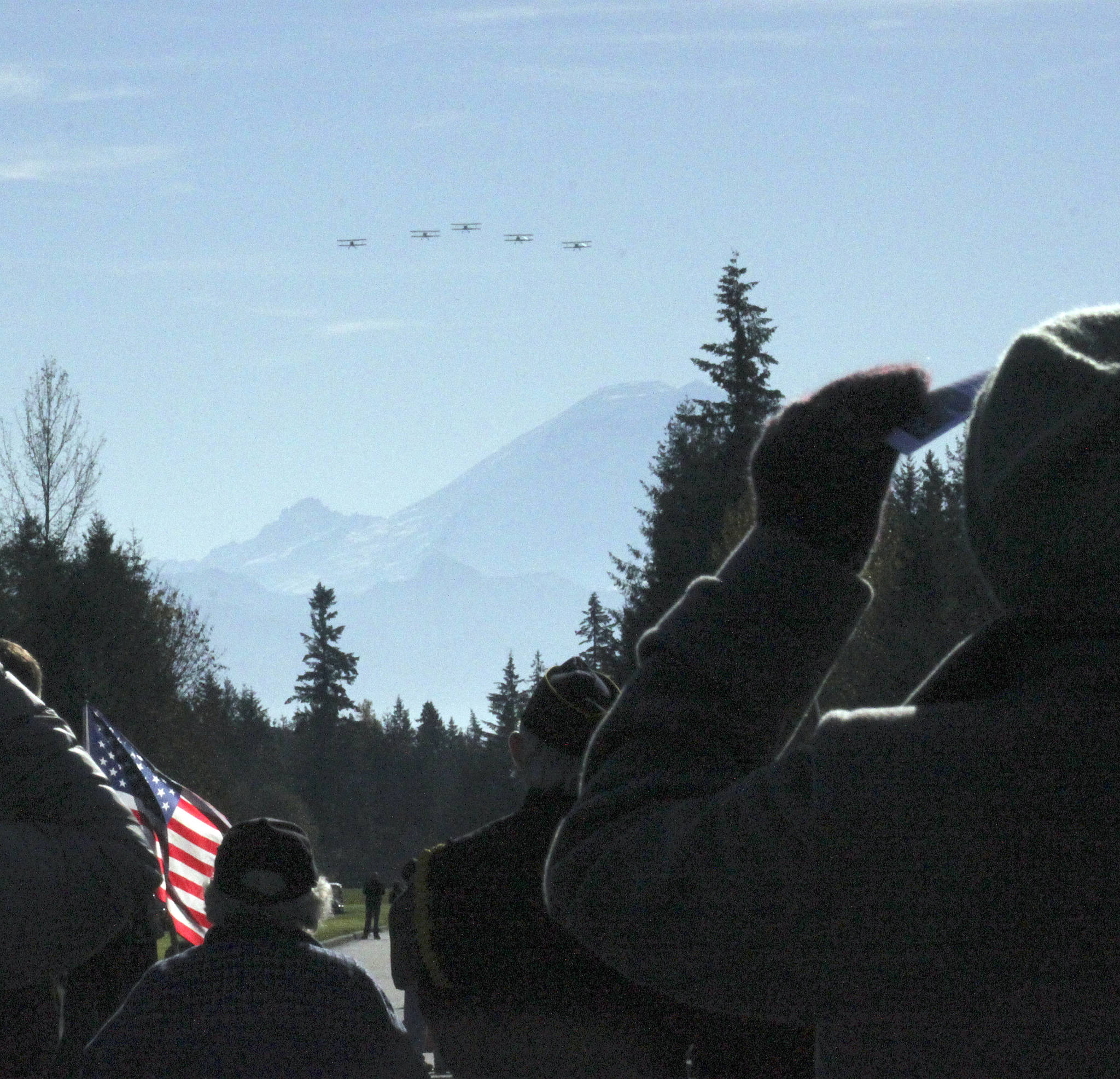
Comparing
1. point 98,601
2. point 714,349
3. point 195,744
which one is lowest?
point 195,744

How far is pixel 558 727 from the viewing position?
14.0 feet

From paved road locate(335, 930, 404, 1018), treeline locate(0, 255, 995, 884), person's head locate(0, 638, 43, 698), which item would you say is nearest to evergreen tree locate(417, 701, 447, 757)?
treeline locate(0, 255, 995, 884)

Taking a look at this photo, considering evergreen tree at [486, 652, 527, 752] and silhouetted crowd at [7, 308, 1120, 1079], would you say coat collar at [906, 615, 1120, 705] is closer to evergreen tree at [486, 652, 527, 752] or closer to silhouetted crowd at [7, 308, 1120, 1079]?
silhouetted crowd at [7, 308, 1120, 1079]

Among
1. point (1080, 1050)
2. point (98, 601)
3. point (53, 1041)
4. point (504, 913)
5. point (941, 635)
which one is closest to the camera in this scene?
point (1080, 1050)

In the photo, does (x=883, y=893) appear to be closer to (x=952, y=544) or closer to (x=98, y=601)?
(x=952, y=544)

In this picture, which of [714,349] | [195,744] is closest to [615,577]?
[714,349]

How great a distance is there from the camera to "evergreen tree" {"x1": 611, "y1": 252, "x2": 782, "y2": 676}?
5706cm

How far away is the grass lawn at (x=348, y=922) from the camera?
1563 inches

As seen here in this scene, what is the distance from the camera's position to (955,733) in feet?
4.90

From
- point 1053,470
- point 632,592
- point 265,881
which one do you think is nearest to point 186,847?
point 265,881

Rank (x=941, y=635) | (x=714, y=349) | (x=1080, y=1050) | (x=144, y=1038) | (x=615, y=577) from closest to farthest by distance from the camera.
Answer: (x=1080, y=1050)
(x=144, y=1038)
(x=941, y=635)
(x=714, y=349)
(x=615, y=577)

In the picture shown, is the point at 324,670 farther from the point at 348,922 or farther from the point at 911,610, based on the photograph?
the point at 911,610

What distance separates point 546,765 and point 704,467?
54305mm

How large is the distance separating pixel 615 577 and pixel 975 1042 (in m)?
64.9
